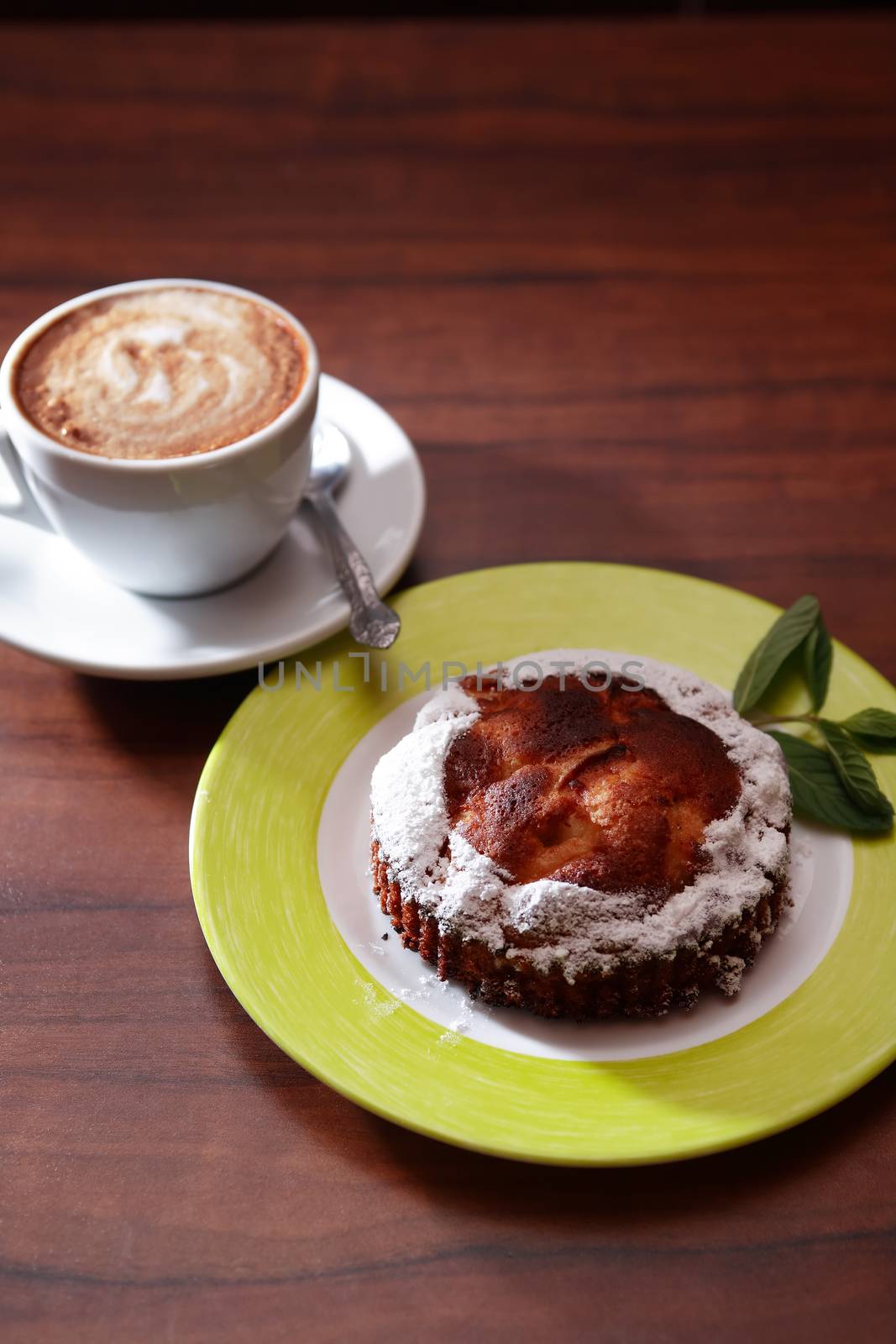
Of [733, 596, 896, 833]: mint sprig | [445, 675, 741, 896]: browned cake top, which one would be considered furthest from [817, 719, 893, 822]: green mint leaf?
[445, 675, 741, 896]: browned cake top

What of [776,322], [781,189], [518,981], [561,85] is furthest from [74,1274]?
[561,85]

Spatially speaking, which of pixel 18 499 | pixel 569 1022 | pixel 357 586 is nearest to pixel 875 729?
pixel 569 1022

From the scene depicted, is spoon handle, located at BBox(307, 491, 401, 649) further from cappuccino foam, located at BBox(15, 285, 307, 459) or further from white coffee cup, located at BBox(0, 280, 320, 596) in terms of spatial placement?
cappuccino foam, located at BBox(15, 285, 307, 459)

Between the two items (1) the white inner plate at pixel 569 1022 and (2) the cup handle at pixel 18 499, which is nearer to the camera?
(1) the white inner plate at pixel 569 1022

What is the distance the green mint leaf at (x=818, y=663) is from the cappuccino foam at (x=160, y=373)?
660 mm

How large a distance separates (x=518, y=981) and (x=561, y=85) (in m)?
1.97

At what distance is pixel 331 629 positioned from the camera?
1.49 m

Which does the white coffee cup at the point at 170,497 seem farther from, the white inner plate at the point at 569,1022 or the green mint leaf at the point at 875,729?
the green mint leaf at the point at 875,729

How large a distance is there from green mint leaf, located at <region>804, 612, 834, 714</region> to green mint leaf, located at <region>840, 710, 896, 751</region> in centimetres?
5

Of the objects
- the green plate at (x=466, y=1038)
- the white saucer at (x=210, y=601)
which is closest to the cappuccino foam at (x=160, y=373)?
the white saucer at (x=210, y=601)

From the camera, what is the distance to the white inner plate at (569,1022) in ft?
3.74

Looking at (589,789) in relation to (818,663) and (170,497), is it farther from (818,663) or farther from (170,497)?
(170,497)

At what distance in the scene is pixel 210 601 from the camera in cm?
156

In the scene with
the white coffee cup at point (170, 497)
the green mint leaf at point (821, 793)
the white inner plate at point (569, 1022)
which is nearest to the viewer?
the white inner plate at point (569, 1022)
